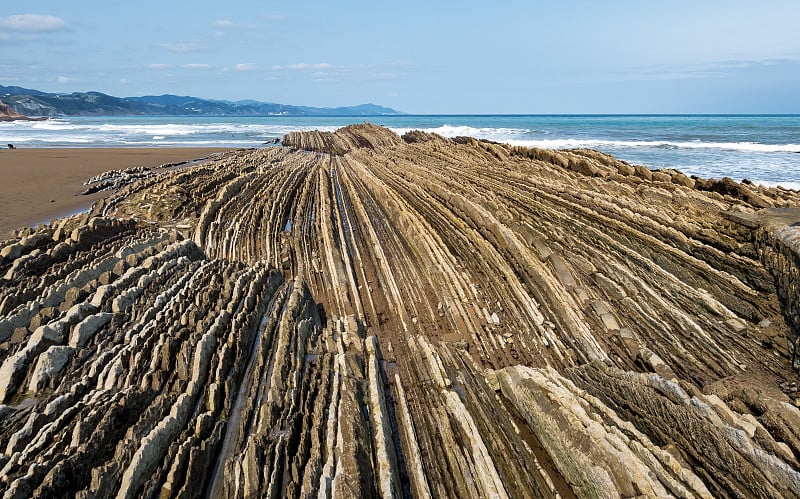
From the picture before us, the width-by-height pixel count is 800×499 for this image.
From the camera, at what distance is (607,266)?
448 inches

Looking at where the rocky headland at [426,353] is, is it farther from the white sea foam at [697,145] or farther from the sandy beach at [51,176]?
the white sea foam at [697,145]

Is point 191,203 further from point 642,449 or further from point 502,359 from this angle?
point 642,449

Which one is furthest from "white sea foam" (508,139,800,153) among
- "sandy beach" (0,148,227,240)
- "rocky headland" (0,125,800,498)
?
"sandy beach" (0,148,227,240)

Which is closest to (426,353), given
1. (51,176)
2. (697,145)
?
(51,176)

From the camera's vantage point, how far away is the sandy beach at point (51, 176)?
19.7 metres

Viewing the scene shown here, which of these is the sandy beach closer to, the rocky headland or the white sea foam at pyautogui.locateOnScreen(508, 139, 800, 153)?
the rocky headland

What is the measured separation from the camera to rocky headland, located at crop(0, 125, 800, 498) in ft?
18.4

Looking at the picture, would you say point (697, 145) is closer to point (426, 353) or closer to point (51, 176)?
point (426, 353)

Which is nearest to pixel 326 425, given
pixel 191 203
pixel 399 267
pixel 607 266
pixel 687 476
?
pixel 687 476

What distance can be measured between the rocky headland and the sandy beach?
8.28 m

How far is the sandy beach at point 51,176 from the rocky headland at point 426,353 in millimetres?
8282

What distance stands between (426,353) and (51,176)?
107 ft

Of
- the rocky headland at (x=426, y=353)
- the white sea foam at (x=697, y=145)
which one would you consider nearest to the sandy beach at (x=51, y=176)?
the rocky headland at (x=426, y=353)

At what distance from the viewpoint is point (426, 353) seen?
881cm
